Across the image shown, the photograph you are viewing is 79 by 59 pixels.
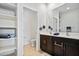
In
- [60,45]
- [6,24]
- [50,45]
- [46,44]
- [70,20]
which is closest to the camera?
[6,24]

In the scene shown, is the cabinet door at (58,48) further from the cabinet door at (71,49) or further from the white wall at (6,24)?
the white wall at (6,24)

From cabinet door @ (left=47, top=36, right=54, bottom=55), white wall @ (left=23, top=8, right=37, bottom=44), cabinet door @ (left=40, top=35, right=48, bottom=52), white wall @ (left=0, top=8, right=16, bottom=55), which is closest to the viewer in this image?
white wall @ (left=0, top=8, right=16, bottom=55)

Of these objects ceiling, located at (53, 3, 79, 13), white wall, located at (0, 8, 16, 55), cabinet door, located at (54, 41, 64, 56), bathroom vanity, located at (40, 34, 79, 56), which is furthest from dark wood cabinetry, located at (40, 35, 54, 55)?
white wall, located at (0, 8, 16, 55)

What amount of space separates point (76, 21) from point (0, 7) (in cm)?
151

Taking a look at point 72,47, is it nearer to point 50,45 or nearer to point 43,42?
point 50,45

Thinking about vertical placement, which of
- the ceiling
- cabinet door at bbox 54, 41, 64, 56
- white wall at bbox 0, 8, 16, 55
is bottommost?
cabinet door at bbox 54, 41, 64, 56

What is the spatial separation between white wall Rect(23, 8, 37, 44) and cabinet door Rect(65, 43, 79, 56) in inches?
37.1

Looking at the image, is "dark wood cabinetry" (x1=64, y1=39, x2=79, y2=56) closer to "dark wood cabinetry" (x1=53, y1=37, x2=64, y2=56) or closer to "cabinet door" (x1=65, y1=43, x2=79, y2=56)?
"cabinet door" (x1=65, y1=43, x2=79, y2=56)

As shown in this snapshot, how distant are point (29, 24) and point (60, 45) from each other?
904 millimetres

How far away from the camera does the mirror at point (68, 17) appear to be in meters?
1.83

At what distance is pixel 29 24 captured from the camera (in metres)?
2.21

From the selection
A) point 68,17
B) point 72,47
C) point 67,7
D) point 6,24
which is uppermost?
point 67,7

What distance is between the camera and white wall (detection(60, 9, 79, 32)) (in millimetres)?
1807

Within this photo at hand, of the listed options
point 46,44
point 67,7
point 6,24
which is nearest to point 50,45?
point 46,44
